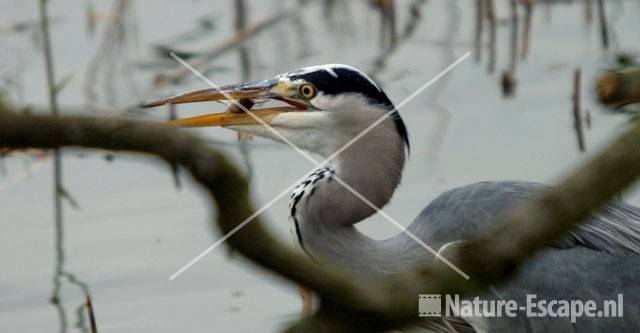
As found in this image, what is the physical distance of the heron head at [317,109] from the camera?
15.0 feet

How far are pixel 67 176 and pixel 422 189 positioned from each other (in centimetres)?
187

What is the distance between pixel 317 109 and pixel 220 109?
2839 millimetres

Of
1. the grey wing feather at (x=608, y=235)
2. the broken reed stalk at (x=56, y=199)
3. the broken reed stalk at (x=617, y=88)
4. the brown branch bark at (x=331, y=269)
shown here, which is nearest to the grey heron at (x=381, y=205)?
the grey wing feather at (x=608, y=235)

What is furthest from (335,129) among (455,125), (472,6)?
(472,6)

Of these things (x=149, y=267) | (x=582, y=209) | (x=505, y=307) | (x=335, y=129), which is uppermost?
(x=582, y=209)

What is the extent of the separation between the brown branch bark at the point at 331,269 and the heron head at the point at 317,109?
2973 millimetres

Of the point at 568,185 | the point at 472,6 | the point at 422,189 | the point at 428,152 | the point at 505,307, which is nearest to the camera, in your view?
the point at 568,185

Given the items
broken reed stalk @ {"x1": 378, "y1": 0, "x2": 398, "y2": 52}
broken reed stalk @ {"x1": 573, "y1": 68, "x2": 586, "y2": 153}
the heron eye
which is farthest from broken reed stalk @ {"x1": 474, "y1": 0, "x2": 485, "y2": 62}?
the heron eye

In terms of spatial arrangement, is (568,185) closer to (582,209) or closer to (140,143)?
(582,209)

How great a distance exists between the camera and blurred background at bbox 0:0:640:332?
19.2 feet

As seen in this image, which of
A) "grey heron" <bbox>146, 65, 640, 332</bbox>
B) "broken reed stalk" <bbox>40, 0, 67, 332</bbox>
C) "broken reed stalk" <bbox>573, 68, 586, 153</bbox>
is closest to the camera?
"grey heron" <bbox>146, 65, 640, 332</bbox>

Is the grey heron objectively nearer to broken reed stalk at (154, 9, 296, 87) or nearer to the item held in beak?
the item held in beak

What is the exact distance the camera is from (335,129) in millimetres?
4625

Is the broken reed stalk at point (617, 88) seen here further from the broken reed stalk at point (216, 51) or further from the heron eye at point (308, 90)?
the broken reed stalk at point (216, 51)
